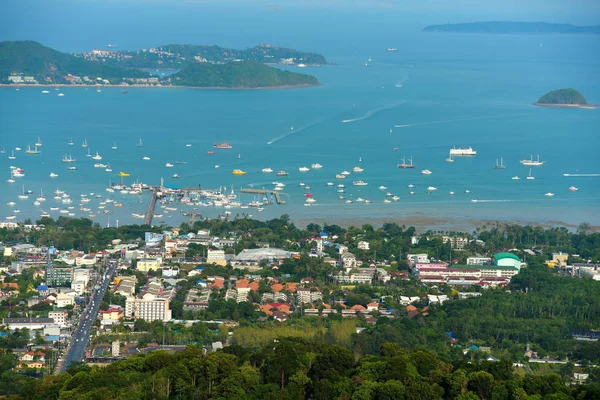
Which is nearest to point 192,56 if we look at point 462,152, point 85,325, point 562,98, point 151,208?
point 562,98

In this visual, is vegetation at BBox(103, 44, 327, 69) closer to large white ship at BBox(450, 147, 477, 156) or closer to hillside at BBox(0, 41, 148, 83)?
hillside at BBox(0, 41, 148, 83)

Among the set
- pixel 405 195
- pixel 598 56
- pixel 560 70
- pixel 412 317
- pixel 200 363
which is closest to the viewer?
pixel 200 363

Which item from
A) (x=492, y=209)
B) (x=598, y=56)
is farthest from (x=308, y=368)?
(x=598, y=56)

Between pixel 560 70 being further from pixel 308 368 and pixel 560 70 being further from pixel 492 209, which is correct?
pixel 308 368

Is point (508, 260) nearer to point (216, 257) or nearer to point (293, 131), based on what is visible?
point (216, 257)

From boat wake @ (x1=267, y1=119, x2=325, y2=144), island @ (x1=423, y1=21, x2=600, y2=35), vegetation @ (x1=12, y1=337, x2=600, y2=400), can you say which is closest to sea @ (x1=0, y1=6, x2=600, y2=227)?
boat wake @ (x1=267, y1=119, x2=325, y2=144)

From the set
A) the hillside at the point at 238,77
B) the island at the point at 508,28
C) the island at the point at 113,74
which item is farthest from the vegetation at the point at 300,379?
the island at the point at 508,28
